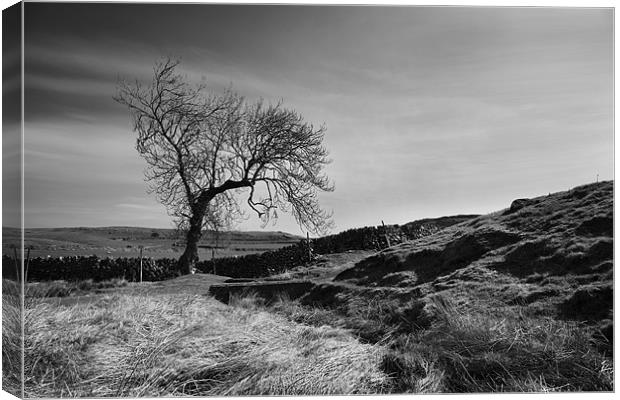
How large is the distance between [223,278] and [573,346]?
446cm

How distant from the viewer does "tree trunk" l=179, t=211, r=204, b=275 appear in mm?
6036

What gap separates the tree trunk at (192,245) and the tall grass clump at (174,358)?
4.54 ft

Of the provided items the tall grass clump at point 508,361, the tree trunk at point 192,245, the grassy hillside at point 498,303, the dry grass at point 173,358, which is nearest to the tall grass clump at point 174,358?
the dry grass at point 173,358

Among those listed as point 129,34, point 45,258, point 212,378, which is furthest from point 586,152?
point 45,258

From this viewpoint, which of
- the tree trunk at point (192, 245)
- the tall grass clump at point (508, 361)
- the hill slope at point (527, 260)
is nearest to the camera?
the tall grass clump at point (508, 361)

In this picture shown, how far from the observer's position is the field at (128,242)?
4461 mm

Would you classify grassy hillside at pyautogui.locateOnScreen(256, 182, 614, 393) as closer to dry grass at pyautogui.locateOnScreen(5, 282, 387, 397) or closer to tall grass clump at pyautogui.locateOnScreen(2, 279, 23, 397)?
dry grass at pyautogui.locateOnScreen(5, 282, 387, 397)

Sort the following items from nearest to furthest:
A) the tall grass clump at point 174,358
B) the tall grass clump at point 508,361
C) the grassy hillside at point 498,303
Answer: the tall grass clump at point 174,358
the tall grass clump at point 508,361
the grassy hillside at point 498,303

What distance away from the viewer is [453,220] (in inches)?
289

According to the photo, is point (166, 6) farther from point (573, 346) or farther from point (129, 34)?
point (573, 346)

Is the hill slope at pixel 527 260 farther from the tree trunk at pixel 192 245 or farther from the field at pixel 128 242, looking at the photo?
the tree trunk at pixel 192 245

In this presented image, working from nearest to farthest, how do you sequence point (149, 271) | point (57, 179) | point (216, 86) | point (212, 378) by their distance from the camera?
point (212, 378)
point (57, 179)
point (216, 86)
point (149, 271)

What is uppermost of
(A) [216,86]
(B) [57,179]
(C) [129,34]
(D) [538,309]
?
(C) [129,34]

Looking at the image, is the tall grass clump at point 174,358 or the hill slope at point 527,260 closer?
the tall grass clump at point 174,358
